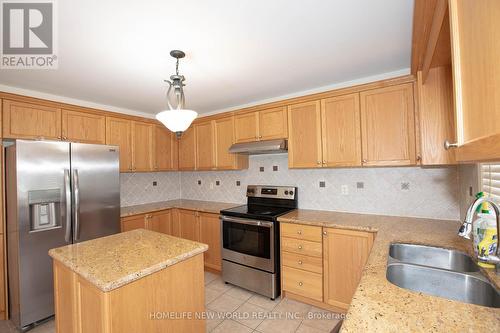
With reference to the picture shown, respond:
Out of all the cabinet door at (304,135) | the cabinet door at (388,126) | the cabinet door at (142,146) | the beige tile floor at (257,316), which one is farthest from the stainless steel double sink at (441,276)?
the cabinet door at (142,146)

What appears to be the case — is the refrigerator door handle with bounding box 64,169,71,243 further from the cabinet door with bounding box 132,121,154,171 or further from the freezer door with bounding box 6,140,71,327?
the cabinet door with bounding box 132,121,154,171

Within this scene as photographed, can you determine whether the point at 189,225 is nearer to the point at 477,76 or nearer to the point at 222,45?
the point at 222,45

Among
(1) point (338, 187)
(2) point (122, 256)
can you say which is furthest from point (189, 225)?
(1) point (338, 187)

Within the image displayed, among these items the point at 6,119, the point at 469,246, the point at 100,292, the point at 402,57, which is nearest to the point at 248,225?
the point at 100,292

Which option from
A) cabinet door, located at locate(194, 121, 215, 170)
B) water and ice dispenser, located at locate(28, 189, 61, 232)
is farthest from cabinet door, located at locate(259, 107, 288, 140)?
water and ice dispenser, located at locate(28, 189, 61, 232)

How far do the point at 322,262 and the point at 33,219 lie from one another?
2743 mm

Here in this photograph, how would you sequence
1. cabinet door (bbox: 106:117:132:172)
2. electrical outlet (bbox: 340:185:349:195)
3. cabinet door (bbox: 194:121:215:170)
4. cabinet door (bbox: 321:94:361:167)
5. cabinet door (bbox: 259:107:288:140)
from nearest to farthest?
cabinet door (bbox: 321:94:361:167) → electrical outlet (bbox: 340:185:349:195) → cabinet door (bbox: 259:107:288:140) → cabinet door (bbox: 106:117:132:172) → cabinet door (bbox: 194:121:215:170)

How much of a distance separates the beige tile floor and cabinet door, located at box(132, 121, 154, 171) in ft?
6.35

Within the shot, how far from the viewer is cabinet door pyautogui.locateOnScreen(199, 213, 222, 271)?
3.11m

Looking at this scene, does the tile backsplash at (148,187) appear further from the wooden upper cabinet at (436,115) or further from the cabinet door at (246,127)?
the wooden upper cabinet at (436,115)

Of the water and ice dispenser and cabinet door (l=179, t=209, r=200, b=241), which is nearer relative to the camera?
the water and ice dispenser

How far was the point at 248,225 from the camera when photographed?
8.74 feet

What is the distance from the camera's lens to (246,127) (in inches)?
122

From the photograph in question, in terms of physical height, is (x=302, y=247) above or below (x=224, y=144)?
below
